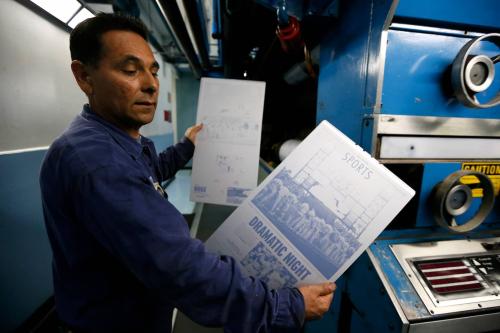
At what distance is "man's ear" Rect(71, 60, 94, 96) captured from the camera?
2.36ft

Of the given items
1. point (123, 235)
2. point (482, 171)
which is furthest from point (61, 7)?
point (482, 171)

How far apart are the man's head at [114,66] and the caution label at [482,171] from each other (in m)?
1.26

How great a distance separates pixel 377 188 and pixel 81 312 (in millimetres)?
945

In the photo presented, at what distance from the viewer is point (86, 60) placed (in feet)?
2.35

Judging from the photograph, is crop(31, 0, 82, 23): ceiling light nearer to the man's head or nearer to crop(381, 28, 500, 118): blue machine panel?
the man's head

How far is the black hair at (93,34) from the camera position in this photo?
27.5 inches

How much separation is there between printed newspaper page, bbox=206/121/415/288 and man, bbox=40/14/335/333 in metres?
0.11

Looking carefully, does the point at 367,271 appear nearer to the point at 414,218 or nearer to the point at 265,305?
the point at 414,218

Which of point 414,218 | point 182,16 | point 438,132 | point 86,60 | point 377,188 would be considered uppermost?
point 182,16

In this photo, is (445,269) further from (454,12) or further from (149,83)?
(149,83)

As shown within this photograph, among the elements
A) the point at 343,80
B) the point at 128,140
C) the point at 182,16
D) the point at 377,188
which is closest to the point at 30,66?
the point at 182,16

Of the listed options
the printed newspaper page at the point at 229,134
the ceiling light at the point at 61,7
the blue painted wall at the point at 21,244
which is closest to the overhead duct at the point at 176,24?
the ceiling light at the point at 61,7

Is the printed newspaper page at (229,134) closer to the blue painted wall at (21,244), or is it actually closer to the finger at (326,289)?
the finger at (326,289)

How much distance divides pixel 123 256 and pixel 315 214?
55cm
